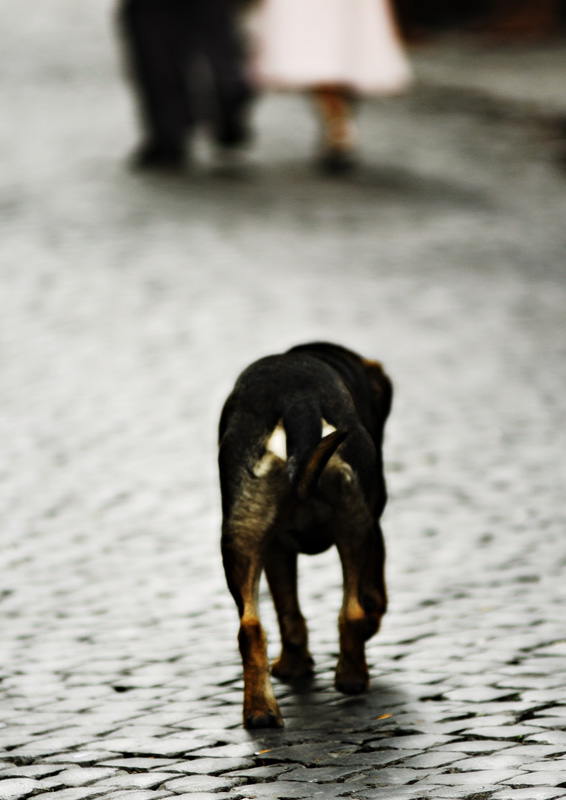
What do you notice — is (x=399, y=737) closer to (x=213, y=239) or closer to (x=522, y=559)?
(x=522, y=559)

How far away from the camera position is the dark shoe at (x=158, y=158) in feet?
48.4

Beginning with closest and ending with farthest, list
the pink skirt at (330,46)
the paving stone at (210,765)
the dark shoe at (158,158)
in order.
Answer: the paving stone at (210,765), the pink skirt at (330,46), the dark shoe at (158,158)

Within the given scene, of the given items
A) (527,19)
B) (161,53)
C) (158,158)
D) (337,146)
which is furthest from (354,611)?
(527,19)

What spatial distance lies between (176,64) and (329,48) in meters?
1.48

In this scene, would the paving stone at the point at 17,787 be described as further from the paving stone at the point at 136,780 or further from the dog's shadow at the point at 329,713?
the dog's shadow at the point at 329,713

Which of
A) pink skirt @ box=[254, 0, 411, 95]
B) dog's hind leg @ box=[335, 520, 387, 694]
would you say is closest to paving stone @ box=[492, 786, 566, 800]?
dog's hind leg @ box=[335, 520, 387, 694]

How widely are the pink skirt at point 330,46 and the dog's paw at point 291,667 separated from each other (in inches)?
378

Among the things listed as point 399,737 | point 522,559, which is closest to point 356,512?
point 399,737

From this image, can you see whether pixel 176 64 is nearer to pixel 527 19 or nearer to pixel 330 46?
pixel 330 46

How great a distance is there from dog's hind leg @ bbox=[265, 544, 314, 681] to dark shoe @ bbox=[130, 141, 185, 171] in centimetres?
1008

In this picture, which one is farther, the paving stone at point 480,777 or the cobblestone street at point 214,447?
the cobblestone street at point 214,447

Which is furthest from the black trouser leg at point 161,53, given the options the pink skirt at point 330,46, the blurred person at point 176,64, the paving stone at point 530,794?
the paving stone at point 530,794

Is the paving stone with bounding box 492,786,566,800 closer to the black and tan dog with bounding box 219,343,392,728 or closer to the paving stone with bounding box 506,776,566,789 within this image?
the paving stone with bounding box 506,776,566,789

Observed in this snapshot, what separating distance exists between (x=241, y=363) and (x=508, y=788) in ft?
19.3
